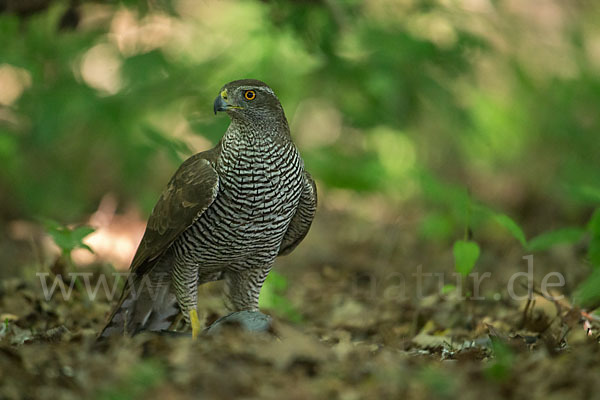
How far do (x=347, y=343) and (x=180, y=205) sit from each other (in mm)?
1399

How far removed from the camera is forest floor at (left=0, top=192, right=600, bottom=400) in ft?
9.47

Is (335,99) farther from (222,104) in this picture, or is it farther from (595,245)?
(595,245)

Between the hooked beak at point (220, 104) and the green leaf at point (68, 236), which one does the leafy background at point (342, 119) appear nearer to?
the green leaf at point (68, 236)

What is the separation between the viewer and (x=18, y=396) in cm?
286

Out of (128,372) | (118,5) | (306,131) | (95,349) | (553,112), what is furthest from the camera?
(306,131)

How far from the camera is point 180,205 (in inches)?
170

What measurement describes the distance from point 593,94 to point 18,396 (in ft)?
29.4

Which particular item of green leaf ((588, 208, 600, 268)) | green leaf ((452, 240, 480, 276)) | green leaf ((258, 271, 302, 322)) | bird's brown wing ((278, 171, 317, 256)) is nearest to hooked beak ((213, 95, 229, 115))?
bird's brown wing ((278, 171, 317, 256))

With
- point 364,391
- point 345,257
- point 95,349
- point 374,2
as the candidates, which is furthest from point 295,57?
point 364,391

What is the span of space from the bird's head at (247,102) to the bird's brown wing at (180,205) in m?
0.35

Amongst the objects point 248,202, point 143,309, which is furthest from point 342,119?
point 248,202

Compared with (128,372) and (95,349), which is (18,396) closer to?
(128,372)

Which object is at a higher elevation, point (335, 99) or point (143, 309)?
point (335, 99)

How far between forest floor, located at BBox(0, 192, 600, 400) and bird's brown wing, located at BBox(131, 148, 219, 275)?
60 centimetres
